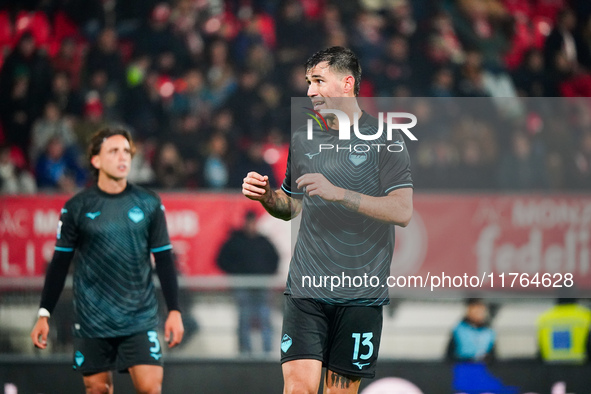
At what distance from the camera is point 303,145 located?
391 cm

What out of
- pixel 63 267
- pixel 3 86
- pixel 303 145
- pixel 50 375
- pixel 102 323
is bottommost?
pixel 50 375

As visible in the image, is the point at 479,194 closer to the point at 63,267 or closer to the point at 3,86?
the point at 63,267

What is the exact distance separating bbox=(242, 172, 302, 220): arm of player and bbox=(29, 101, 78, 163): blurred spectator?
5.42 metres

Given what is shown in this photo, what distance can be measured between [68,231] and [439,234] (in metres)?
3.65

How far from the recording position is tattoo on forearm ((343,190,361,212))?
141 inches

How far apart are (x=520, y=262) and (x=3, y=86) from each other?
21.4ft

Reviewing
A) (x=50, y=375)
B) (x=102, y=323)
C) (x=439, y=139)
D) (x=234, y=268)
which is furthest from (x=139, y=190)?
(x=439, y=139)

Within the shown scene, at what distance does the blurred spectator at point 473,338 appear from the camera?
6051 mm

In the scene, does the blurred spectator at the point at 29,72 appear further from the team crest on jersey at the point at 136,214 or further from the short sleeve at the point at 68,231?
the team crest on jersey at the point at 136,214

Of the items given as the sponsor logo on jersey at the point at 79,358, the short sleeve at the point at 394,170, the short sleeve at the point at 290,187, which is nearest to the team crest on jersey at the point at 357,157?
the short sleeve at the point at 394,170

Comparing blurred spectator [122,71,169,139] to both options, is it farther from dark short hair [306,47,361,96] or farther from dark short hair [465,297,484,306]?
dark short hair [306,47,361,96]

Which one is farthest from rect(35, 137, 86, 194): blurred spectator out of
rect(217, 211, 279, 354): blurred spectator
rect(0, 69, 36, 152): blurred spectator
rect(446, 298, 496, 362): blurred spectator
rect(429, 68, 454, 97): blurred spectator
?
rect(446, 298, 496, 362): blurred spectator

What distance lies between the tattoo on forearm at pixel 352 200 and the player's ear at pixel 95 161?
6.69ft

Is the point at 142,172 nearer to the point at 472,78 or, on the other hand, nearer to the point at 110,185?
the point at 110,185
